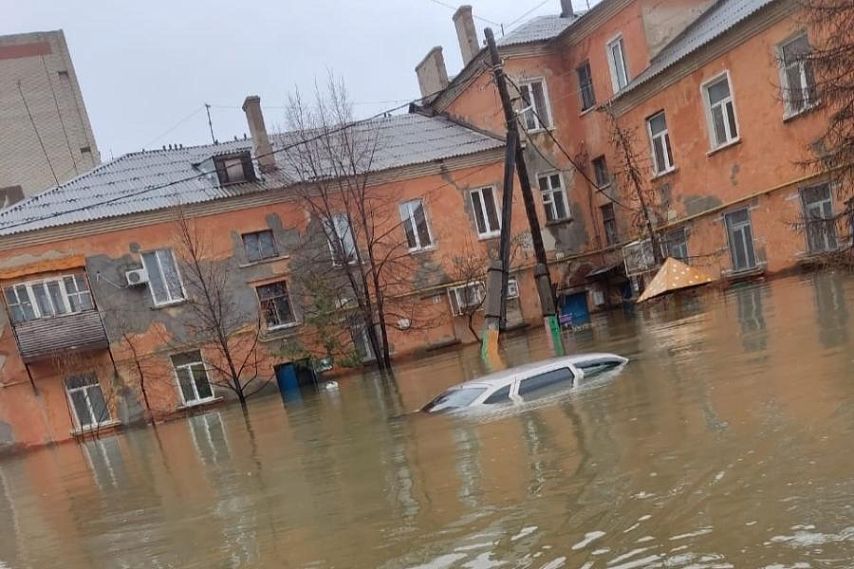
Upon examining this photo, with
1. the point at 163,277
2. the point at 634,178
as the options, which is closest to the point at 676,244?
the point at 634,178

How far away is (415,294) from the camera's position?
24.8 m

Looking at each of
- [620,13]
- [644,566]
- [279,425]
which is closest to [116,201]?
[279,425]

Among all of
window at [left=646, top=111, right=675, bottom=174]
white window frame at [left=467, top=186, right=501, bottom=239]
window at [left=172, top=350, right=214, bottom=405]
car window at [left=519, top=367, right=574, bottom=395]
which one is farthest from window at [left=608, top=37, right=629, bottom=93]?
car window at [left=519, top=367, right=574, bottom=395]

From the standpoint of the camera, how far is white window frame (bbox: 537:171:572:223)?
1075 inches

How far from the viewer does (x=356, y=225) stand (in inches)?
952

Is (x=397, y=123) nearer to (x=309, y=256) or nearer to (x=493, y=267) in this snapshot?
(x=309, y=256)

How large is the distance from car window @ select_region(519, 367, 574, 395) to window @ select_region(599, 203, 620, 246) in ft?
59.8

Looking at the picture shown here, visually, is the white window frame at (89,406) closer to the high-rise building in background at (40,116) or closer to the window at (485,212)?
the window at (485,212)

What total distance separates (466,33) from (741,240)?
15.6 metres

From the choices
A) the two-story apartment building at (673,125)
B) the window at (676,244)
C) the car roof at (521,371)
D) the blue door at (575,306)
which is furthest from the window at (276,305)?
the car roof at (521,371)

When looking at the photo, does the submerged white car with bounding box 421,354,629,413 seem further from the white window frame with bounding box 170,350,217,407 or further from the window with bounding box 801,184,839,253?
the white window frame with bounding box 170,350,217,407

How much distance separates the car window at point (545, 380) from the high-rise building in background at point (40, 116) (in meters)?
32.0

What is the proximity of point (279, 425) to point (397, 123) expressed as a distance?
59.7ft

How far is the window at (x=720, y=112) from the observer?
20594mm
